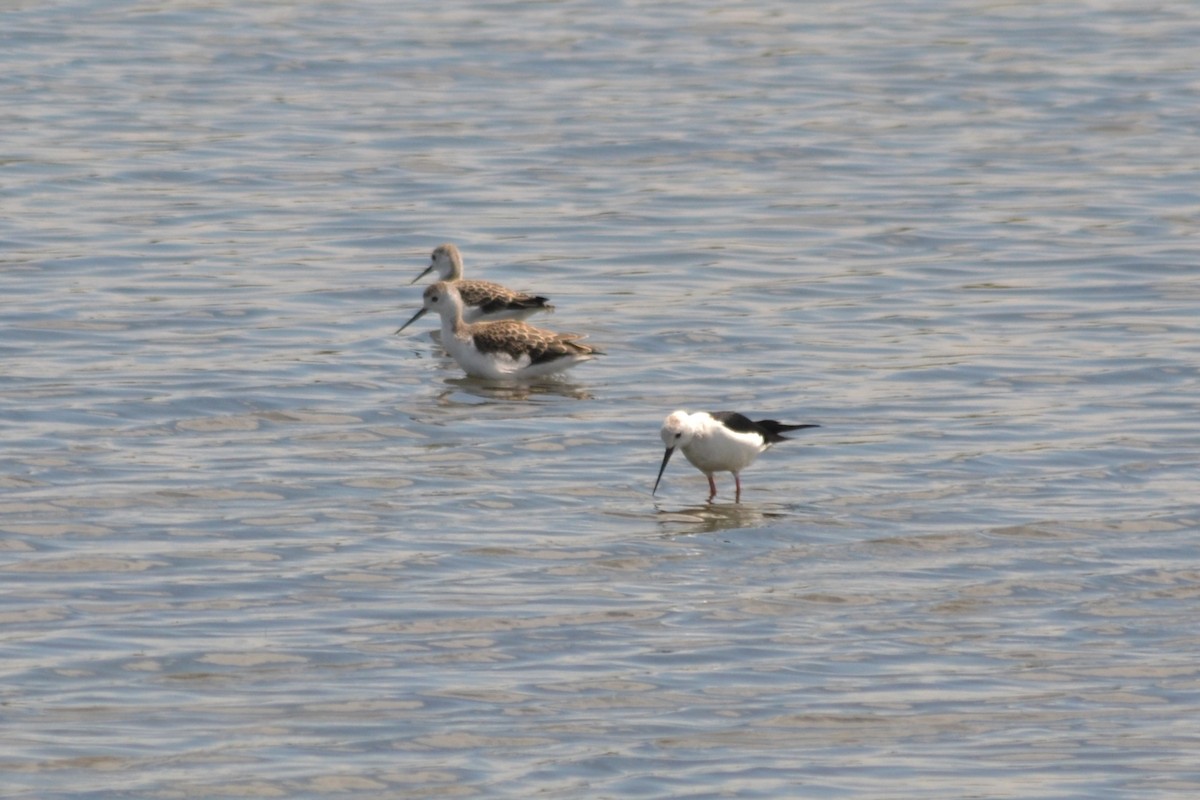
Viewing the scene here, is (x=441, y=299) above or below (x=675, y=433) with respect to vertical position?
below

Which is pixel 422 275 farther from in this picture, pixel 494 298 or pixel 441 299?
pixel 441 299

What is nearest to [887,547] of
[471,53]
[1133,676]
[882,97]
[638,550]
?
[638,550]

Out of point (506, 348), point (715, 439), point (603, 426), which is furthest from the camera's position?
point (506, 348)

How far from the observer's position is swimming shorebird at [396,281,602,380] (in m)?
16.6

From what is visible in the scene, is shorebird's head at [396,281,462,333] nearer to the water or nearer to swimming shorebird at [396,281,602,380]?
swimming shorebird at [396,281,602,380]

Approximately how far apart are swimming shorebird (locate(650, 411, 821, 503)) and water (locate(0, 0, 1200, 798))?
275 millimetres

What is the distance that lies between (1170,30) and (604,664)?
2510 cm

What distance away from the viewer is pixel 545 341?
54.7 ft

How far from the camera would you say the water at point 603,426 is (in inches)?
361

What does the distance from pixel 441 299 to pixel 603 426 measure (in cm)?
332

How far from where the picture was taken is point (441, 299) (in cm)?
1792

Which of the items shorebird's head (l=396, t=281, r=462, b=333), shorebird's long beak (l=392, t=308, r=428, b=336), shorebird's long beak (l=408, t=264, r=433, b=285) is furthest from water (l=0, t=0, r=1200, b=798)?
shorebird's long beak (l=408, t=264, r=433, b=285)

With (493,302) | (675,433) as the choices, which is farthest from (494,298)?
(675,433)

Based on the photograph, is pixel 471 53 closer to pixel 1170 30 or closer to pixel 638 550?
pixel 1170 30
